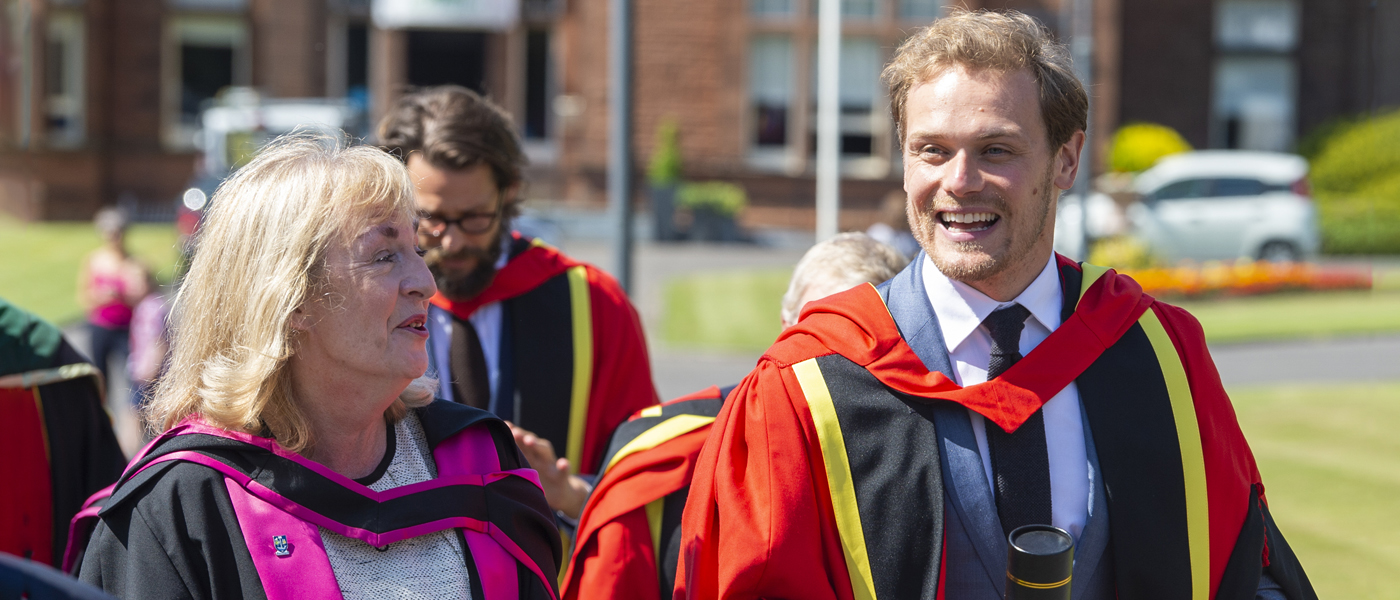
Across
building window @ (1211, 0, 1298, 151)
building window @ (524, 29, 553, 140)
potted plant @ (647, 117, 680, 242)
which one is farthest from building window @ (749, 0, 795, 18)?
building window @ (1211, 0, 1298, 151)

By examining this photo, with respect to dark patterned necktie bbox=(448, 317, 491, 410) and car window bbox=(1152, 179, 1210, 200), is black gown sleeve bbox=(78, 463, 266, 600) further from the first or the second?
car window bbox=(1152, 179, 1210, 200)

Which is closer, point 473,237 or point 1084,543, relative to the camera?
point 1084,543

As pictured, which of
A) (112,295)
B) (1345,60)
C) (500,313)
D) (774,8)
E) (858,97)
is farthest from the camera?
(1345,60)

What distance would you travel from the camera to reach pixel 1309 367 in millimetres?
11805

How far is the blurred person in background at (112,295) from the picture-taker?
934 centimetres

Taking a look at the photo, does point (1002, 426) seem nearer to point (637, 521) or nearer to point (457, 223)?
point (637, 521)

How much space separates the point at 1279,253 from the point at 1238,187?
1216 mm

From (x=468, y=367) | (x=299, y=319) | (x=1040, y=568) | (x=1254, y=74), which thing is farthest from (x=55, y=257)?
(x=1254, y=74)

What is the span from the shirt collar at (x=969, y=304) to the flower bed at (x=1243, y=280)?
1472cm

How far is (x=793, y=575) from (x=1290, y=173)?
20181mm

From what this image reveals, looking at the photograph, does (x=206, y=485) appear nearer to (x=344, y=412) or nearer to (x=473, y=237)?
(x=344, y=412)

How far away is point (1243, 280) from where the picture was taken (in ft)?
55.9

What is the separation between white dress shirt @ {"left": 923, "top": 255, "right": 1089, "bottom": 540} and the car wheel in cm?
1934

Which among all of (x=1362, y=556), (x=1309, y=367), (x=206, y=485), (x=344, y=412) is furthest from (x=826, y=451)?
(x=1309, y=367)
